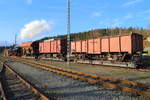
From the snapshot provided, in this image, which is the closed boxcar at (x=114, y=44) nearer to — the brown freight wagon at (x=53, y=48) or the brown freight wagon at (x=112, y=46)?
the brown freight wagon at (x=112, y=46)

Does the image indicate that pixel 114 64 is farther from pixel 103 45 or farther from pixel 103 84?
pixel 103 84

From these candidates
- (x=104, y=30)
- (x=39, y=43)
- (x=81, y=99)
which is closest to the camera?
(x=81, y=99)

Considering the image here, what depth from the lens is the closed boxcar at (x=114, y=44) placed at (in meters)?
16.0

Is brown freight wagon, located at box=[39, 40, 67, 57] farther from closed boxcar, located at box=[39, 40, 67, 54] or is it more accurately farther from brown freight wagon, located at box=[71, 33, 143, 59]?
brown freight wagon, located at box=[71, 33, 143, 59]

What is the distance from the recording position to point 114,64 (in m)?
16.4

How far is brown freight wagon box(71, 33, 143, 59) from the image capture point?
16125 mm

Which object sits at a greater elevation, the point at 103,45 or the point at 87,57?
the point at 103,45

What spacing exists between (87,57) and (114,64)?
585 centimetres

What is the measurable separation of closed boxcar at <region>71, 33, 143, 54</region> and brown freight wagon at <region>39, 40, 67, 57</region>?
5072 millimetres

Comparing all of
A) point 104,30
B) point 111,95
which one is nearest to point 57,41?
point 111,95

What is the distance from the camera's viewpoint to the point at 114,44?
57.3 ft

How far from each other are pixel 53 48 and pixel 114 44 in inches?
536

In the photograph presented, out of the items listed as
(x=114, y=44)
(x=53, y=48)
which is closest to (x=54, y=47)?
(x=53, y=48)

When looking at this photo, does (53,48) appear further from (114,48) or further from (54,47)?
(114,48)
